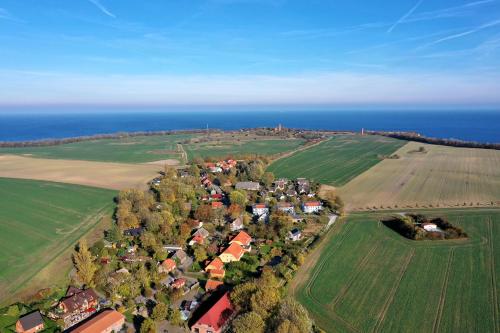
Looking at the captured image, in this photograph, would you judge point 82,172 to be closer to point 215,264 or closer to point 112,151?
point 112,151

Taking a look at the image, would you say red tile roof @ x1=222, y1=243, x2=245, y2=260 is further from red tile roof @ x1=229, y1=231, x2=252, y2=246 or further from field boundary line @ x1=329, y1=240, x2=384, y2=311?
field boundary line @ x1=329, y1=240, x2=384, y2=311

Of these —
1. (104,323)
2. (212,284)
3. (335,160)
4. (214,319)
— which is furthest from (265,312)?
(335,160)

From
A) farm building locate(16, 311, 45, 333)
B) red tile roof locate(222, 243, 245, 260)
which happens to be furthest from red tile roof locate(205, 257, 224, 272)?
farm building locate(16, 311, 45, 333)

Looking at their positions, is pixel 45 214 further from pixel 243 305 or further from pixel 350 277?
pixel 350 277

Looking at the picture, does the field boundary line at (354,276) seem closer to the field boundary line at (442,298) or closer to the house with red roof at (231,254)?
the field boundary line at (442,298)

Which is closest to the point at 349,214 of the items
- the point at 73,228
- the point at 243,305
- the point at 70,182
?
the point at 243,305
